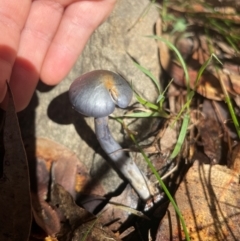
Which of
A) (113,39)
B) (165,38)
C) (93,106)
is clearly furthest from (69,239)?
(165,38)

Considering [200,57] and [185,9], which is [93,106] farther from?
[185,9]

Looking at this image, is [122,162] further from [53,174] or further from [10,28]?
[10,28]

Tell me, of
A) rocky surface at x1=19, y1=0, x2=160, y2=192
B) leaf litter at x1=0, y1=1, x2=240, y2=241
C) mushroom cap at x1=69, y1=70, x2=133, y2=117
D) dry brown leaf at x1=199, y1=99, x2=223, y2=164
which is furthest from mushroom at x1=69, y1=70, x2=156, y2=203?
dry brown leaf at x1=199, y1=99, x2=223, y2=164

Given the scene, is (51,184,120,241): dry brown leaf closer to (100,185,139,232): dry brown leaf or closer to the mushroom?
(100,185,139,232): dry brown leaf

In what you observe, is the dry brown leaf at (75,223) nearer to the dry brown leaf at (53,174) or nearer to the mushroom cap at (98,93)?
the dry brown leaf at (53,174)

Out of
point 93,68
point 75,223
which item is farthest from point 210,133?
point 75,223

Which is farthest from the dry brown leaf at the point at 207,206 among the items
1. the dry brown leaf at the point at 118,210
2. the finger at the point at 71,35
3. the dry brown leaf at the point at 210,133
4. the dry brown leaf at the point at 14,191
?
the finger at the point at 71,35
